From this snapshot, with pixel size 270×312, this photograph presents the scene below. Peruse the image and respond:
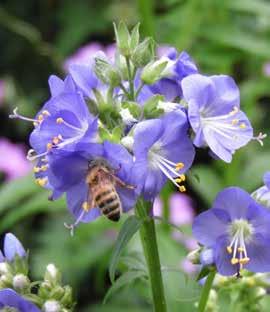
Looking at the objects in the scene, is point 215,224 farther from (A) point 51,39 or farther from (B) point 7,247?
(A) point 51,39

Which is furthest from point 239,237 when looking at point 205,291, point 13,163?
point 13,163

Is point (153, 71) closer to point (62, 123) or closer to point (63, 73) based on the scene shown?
point (62, 123)

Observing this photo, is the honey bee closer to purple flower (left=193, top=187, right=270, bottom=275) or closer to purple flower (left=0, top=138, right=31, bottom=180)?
purple flower (left=193, top=187, right=270, bottom=275)

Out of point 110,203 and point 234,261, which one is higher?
point 110,203

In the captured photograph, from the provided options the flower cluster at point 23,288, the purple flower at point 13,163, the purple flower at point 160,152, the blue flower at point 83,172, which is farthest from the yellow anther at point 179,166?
the purple flower at point 13,163

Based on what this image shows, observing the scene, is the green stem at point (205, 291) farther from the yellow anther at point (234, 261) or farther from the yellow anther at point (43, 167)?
the yellow anther at point (43, 167)

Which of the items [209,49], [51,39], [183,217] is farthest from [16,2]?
[209,49]
